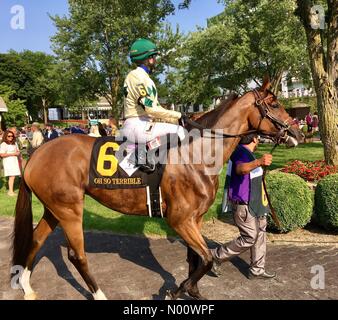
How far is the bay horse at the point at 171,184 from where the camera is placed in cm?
408

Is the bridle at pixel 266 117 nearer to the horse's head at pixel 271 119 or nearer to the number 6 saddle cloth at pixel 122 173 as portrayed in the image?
the horse's head at pixel 271 119

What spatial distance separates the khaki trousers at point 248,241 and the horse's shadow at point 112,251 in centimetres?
80

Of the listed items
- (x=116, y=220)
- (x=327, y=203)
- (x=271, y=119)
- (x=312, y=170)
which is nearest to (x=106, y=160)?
(x=271, y=119)

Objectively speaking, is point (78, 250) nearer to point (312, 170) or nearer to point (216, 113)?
point (216, 113)

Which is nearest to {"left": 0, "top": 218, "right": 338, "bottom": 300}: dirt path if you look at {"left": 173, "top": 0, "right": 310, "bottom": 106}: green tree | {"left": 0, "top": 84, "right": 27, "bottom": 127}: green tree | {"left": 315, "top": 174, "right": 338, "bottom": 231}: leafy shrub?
{"left": 315, "top": 174, "right": 338, "bottom": 231}: leafy shrub

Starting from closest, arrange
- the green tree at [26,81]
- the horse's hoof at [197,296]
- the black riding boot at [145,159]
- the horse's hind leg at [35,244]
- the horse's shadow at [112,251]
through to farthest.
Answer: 1. the black riding boot at [145,159]
2. the horse's hoof at [197,296]
3. the horse's hind leg at [35,244]
4. the horse's shadow at [112,251]
5. the green tree at [26,81]

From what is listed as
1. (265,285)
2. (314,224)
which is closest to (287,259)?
(265,285)

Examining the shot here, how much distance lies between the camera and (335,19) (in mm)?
9289

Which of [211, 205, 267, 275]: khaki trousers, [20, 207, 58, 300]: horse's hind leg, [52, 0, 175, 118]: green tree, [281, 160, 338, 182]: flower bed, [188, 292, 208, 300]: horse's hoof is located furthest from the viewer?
[52, 0, 175, 118]: green tree

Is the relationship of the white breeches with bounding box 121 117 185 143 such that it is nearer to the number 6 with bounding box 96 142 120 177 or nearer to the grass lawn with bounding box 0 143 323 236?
the number 6 with bounding box 96 142 120 177

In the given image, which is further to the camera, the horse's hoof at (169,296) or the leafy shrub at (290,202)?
the leafy shrub at (290,202)

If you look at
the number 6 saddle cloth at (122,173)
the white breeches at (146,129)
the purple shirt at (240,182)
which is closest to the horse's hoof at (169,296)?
the number 6 saddle cloth at (122,173)

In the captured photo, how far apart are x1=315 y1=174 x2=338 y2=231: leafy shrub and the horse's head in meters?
2.43

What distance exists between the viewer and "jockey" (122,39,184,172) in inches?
156
